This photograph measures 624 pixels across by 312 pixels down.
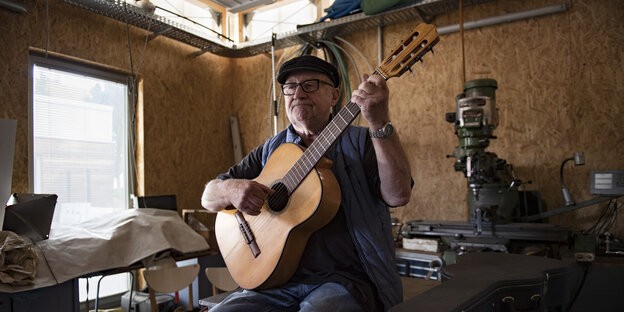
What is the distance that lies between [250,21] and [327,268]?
4267 millimetres

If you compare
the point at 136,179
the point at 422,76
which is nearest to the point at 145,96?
the point at 136,179

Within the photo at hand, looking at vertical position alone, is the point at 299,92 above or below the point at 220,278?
A: above

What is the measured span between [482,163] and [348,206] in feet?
5.89

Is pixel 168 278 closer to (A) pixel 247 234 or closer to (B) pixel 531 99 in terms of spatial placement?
(A) pixel 247 234

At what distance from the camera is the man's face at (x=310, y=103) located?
1.67m

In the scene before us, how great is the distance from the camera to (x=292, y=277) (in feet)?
4.92

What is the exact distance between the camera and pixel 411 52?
53.0 inches

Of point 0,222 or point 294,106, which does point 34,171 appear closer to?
point 0,222

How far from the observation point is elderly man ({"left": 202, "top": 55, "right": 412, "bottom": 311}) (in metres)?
1.34

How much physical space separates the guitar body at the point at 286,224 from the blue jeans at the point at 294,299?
0.04m

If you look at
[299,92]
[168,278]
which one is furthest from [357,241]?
[168,278]

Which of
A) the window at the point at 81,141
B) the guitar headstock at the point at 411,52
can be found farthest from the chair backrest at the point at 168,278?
the guitar headstock at the point at 411,52

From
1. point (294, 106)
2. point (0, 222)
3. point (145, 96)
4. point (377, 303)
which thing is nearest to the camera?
point (377, 303)

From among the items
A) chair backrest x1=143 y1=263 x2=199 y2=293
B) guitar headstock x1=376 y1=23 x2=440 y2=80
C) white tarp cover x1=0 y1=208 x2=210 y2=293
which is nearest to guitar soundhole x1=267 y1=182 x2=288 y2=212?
guitar headstock x1=376 y1=23 x2=440 y2=80
